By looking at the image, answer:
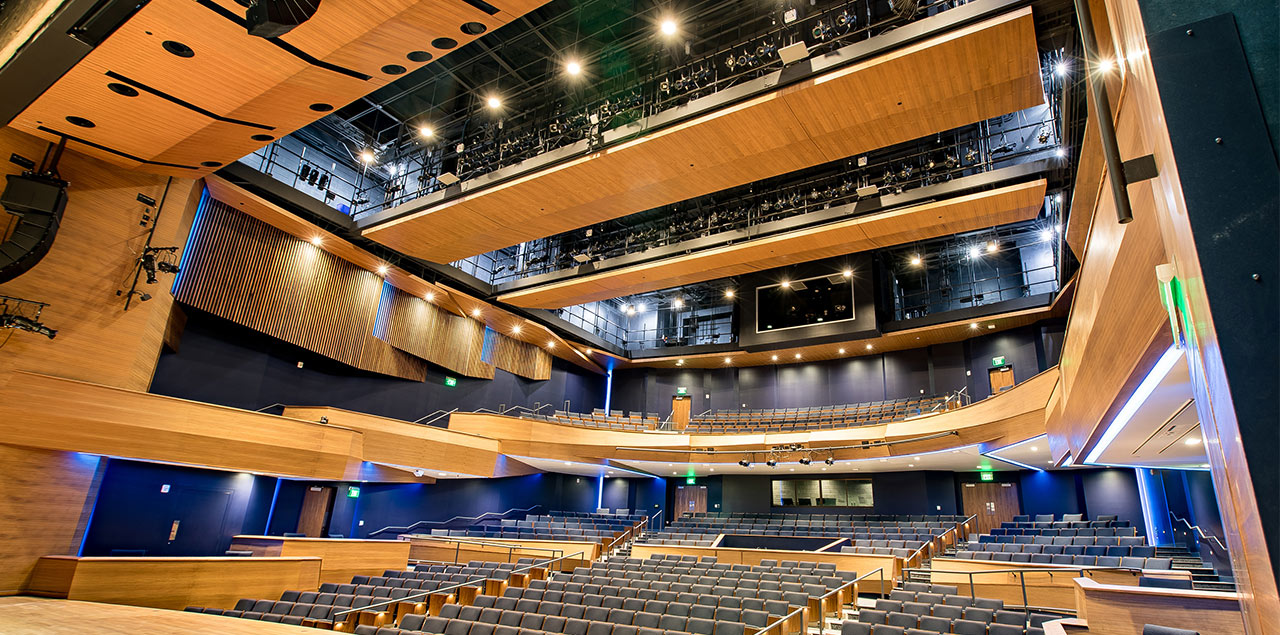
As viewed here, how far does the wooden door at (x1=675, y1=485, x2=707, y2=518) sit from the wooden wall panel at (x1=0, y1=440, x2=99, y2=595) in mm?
13370

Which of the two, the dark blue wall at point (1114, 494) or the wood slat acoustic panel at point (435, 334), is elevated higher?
the wood slat acoustic panel at point (435, 334)

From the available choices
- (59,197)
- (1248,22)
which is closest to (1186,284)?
(1248,22)

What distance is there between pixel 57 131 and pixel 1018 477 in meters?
17.8

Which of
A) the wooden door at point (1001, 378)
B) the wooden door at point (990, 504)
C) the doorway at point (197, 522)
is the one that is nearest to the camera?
the doorway at point (197, 522)

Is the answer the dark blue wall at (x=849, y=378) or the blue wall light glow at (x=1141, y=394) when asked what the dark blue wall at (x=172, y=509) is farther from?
the blue wall light glow at (x=1141, y=394)

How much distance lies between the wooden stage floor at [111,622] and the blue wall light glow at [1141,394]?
6.23 metres

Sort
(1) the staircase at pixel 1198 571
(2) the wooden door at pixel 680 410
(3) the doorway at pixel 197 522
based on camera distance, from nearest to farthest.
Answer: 1. (1) the staircase at pixel 1198 571
2. (3) the doorway at pixel 197 522
3. (2) the wooden door at pixel 680 410

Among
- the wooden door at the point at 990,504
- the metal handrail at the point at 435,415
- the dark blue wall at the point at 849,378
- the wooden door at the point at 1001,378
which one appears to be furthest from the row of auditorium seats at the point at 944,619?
the metal handrail at the point at 435,415

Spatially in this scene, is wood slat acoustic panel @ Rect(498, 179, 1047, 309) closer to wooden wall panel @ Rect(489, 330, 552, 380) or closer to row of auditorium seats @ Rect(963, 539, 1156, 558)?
wooden wall panel @ Rect(489, 330, 552, 380)

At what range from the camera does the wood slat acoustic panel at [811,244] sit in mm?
9523

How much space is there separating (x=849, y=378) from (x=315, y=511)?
43.9 feet

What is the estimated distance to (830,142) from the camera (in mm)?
8227

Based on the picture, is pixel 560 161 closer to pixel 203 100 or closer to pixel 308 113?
pixel 308 113

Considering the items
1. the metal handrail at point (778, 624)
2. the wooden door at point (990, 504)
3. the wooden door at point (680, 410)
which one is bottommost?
the metal handrail at point (778, 624)
